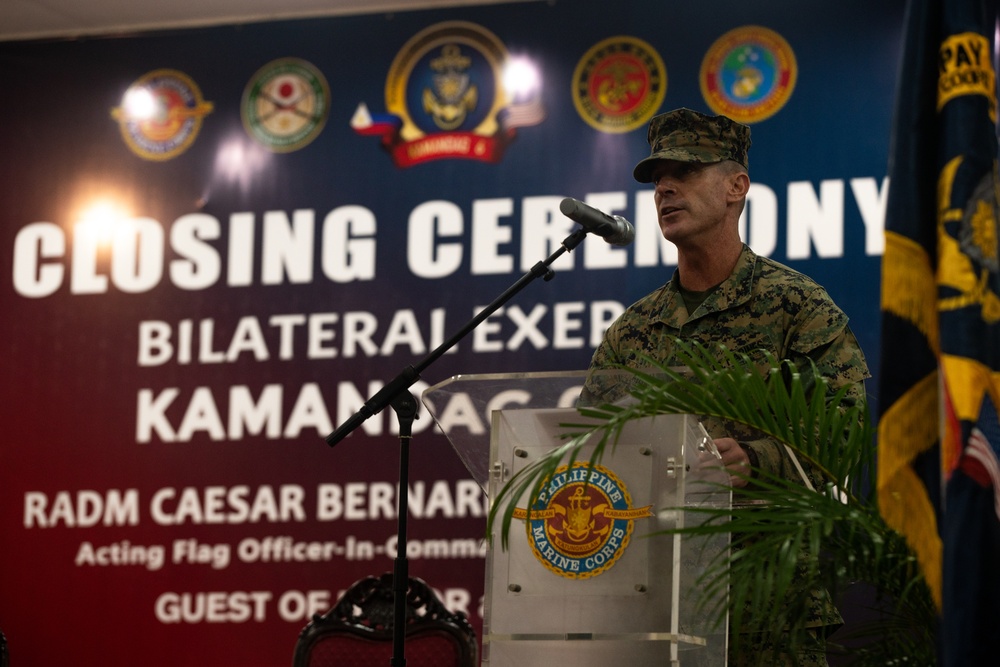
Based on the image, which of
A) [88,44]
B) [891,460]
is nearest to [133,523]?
[88,44]

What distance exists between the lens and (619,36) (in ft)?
16.2

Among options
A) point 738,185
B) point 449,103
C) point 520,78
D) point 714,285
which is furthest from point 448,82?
point 714,285

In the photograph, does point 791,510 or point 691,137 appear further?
point 691,137

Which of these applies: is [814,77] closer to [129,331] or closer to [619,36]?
[619,36]

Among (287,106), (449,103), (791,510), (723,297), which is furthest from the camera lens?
(287,106)

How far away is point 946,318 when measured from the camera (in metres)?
1.59

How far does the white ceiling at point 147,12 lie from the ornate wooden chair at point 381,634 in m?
2.56

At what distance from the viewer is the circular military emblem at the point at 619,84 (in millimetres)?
4855

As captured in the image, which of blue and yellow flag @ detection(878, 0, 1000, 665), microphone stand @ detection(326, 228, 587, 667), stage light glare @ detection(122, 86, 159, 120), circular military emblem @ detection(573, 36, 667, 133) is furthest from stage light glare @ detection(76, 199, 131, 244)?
blue and yellow flag @ detection(878, 0, 1000, 665)

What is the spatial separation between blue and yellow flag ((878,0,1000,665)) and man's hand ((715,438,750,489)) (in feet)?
0.83

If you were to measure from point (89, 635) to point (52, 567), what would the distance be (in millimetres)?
291

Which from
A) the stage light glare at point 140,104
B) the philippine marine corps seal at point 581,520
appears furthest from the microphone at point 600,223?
the stage light glare at point 140,104

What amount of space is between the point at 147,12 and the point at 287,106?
718 mm

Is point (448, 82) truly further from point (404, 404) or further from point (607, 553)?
point (607, 553)
